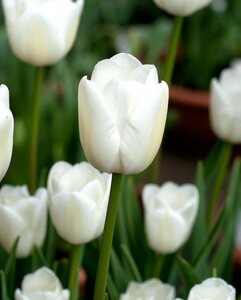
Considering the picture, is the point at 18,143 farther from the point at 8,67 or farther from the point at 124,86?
the point at 124,86

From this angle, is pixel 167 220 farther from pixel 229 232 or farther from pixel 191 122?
pixel 191 122

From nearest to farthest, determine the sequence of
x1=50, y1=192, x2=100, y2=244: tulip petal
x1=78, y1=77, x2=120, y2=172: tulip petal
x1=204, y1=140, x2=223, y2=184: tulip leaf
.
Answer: x1=78, y1=77, x2=120, y2=172: tulip petal
x1=50, y1=192, x2=100, y2=244: tulip petal
x1=204, y1=140, x2=223, y2=184: tulip leaf

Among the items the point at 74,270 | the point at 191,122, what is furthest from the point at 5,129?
the point at 191,122

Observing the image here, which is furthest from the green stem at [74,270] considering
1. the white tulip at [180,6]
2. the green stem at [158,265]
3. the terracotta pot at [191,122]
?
the terracotta pot at [191,122]

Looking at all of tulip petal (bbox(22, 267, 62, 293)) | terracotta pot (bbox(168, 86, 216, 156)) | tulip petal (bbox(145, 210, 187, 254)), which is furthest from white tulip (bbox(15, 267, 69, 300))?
terracotta pot (bbox(168, 86, 216, 156))

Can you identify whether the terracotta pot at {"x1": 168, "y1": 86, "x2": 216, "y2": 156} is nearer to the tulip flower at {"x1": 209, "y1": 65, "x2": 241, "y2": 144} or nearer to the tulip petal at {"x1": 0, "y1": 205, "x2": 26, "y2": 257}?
the tulip flower at {"x1": 209, "y1": 65, "x2": 241, "y2": 144}

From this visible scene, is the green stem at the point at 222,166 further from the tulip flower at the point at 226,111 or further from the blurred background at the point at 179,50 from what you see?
the blurred background at the point at 179,50
